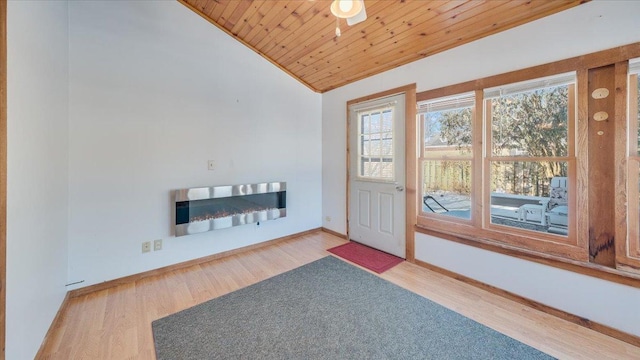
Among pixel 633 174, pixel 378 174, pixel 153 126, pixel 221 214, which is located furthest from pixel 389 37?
pixel 221 214

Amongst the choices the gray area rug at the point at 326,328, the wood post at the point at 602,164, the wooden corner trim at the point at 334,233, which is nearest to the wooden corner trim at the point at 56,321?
the gray area rug at the point at 326,328

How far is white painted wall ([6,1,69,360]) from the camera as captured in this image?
1.27 m

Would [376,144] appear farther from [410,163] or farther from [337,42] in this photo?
[337,42]

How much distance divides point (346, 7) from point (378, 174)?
7.29 feet

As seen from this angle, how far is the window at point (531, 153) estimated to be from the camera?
199 centimetres

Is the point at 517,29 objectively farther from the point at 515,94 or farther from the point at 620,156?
the point at 620,156

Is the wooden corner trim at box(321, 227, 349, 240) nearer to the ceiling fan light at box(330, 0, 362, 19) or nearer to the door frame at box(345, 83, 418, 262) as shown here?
the door frame at box(345, 83, 418, 262)

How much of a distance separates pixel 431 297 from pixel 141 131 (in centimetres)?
335

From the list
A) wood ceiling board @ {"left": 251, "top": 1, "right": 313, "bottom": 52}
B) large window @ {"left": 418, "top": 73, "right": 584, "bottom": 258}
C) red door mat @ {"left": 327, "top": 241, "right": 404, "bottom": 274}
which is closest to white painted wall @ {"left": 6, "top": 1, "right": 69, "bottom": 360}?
wood ceiling board @ {"left": 251, "top": 1, "right": 313, "bottom": 52}

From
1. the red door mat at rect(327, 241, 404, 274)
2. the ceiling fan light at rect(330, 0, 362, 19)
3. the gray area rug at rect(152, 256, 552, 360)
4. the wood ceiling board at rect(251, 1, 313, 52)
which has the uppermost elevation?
the wood ceiling board at rect(251, 1, 313, 52)

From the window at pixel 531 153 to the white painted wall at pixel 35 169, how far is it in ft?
11.5

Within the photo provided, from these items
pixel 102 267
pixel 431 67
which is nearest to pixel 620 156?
pixel 431 67

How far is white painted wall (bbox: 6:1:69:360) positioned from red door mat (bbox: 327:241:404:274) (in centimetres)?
268

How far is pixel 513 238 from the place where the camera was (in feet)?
7.21
